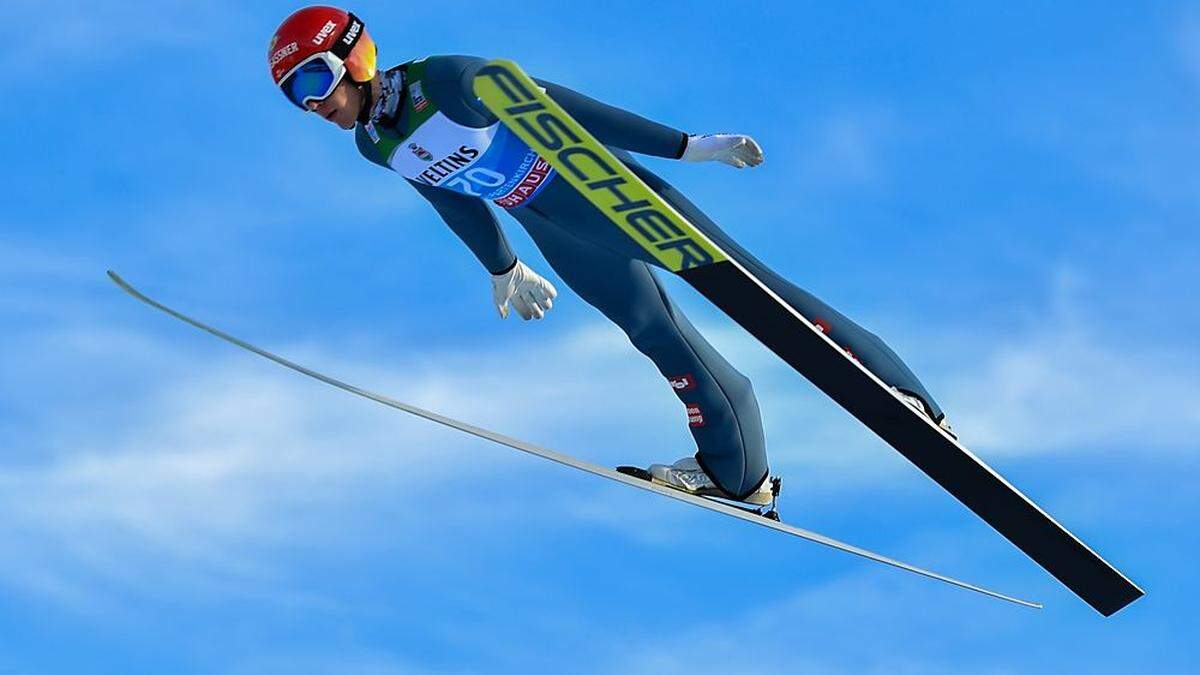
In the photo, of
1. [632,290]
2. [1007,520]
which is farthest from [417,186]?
[1007,520]

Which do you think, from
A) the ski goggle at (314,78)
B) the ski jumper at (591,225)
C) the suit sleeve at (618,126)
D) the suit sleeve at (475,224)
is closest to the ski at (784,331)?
the ski jumper at (591,225)

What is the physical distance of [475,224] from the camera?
29.8ft

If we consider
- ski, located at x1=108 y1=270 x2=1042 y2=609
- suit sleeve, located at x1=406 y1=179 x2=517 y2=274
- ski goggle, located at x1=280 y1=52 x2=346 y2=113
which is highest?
suit sleeve, located at x1=406 y1=179 x2=517 y2=274

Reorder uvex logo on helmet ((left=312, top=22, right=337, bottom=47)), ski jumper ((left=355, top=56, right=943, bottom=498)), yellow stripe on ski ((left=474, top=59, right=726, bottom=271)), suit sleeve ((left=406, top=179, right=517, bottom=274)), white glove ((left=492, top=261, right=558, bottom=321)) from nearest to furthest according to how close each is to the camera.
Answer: yellow stripe on ski ((left=474, top=59, right=726, bottom=271)) < uvex logo on helmet ((left=312, top=22, right=337, bottom=47)) < ski jumper ((left=355, top=56, right=943, bottom=498)) < suit sleeve ((left=406, top=179, right=517, bottom=274)) < white glove ((left=492, top=261, right=558, bottom=321))

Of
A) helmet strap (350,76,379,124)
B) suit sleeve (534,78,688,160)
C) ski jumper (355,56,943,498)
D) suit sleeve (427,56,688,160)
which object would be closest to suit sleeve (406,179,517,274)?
ski jumper (355,56,943,498)

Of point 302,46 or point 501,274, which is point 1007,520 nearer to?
point 501,274

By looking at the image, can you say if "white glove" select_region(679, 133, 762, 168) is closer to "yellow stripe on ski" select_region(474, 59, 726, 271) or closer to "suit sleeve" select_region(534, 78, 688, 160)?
"suit sleeve" select_region(534, 78, 688, 160)

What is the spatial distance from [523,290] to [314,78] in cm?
176

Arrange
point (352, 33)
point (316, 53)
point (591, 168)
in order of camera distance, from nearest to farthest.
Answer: point (591, 168), point (316, 53), point (352, 33)

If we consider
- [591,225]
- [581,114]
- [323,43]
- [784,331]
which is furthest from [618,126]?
[323,43]

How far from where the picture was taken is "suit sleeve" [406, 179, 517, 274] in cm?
892

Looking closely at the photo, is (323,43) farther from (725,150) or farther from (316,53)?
(725,150)

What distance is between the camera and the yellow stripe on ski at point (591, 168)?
733cm

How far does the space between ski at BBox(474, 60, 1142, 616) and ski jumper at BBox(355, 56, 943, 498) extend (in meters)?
0.24
